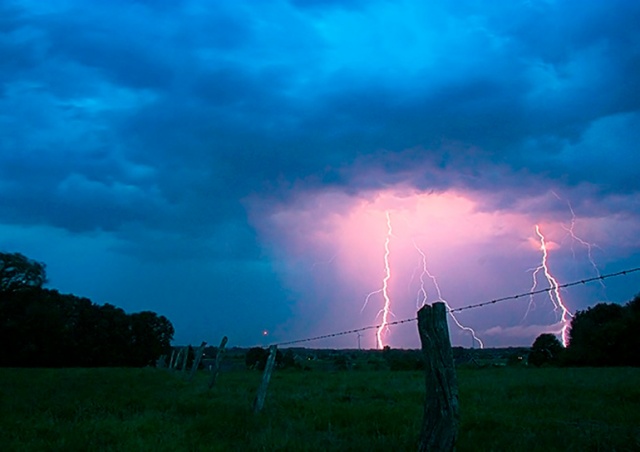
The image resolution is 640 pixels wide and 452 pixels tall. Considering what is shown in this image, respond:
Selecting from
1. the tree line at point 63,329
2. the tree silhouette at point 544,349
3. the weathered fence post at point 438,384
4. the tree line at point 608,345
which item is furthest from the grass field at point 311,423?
the tree silhouette at point 544,349

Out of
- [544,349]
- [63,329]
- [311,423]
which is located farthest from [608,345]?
[63,329]

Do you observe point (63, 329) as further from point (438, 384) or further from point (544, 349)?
point (438, 384)

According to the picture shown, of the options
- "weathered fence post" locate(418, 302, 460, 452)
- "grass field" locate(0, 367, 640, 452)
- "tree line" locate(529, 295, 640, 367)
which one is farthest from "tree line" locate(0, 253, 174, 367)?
"weathered fence post" locate(418, 302, 460, 452)

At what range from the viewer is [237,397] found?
14523 mm

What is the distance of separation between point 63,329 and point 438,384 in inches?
2070

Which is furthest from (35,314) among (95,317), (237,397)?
(237,397)

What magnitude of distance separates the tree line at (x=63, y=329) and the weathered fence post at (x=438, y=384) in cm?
5010

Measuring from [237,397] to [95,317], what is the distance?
48530mm

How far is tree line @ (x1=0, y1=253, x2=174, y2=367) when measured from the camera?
48.6 m

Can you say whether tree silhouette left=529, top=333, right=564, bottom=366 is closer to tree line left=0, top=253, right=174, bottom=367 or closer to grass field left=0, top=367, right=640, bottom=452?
tree line left=0, top=253, right=174, bottom=367

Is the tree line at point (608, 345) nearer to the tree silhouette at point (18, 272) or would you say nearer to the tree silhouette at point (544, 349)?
the tree silhouette at point (544, 349)

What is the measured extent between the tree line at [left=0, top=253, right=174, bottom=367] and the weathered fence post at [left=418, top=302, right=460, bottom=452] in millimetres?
50098

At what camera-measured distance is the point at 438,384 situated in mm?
5855

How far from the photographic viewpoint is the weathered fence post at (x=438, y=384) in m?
5.69
